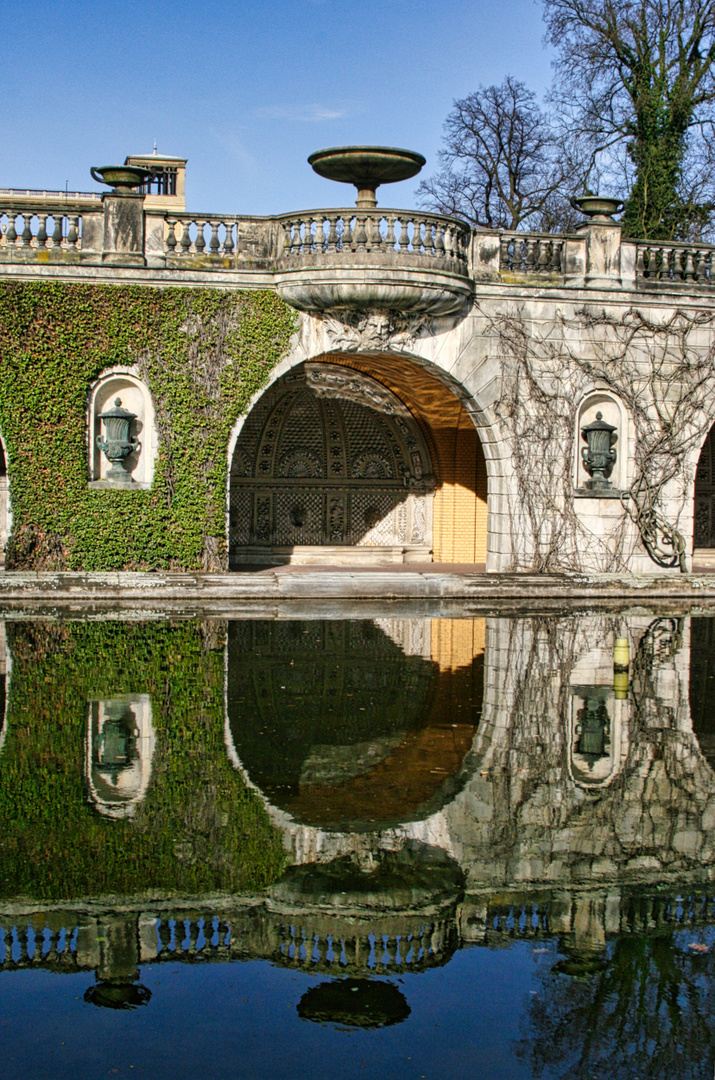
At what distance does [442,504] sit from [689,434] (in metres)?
4.72

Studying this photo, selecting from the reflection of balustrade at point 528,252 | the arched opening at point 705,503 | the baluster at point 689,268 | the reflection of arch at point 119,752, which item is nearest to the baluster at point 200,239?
the reflection of balustrade at point 528,252

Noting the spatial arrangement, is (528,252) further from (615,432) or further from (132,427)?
(132,427)

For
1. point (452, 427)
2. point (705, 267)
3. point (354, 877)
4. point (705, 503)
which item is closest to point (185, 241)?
point (452, 427)

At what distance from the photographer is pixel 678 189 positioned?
26.7m

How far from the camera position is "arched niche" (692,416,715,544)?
21422 millimetres

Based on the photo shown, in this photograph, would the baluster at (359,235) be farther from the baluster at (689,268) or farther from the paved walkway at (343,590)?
the baluster at (689,268)

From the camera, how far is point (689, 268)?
18094mm

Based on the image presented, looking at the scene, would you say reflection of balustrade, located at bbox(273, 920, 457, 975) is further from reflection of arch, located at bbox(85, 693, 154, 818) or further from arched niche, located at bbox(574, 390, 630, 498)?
arched niche, located at bbox(574, 390, 630, 498)

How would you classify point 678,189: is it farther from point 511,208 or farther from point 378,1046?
point 378,1046

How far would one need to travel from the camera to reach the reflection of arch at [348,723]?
7.08 meters

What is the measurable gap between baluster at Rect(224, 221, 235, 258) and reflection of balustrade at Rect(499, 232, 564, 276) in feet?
13.7

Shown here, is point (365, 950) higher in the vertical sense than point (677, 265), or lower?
lower

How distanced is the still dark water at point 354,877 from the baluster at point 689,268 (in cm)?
989

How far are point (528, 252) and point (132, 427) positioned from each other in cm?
671
